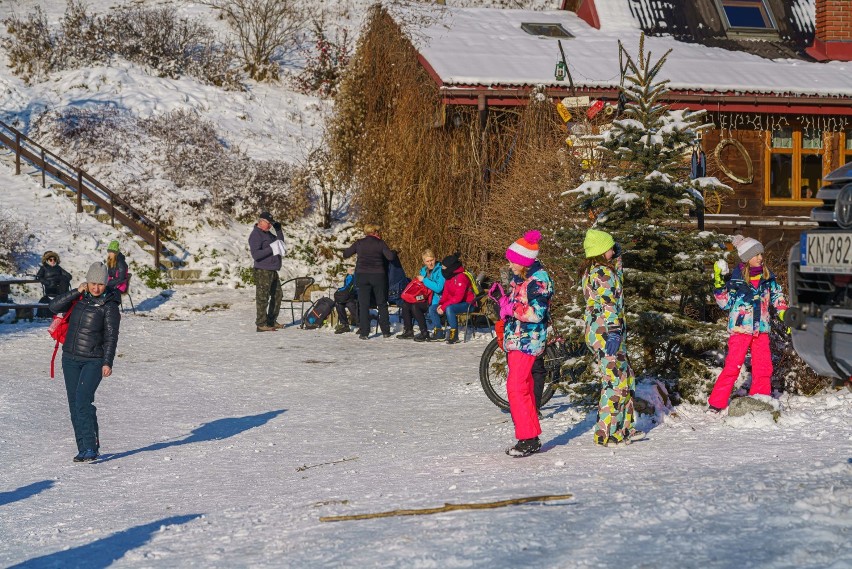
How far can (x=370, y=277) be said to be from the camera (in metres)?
16.8

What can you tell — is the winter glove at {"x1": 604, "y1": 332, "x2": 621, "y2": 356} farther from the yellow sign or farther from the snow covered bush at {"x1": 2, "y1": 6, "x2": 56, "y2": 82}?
the snow covered bush at {"x1": 2, "y1": 6, "x2": 56, "y2": 82}

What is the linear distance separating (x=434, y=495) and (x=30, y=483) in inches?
135

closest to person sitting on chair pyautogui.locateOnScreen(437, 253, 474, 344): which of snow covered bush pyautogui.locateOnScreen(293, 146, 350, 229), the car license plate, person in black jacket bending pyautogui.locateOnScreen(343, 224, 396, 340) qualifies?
person in black jacket bending pyautogui.locateOnScreen(343, 224, 396, 340)

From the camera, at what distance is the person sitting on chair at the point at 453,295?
16.1m

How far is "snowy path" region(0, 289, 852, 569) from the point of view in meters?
5.71

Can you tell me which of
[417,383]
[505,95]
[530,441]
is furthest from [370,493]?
[505,95]

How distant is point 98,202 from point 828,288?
20.3 metres

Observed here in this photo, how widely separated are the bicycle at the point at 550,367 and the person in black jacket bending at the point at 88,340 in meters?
3.38

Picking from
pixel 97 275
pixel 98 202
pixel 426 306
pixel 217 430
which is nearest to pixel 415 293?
pixel 426 306

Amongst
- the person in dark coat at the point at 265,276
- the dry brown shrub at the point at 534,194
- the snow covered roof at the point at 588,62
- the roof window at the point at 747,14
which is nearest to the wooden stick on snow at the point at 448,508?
the dry brown shrub at the point at 534,194

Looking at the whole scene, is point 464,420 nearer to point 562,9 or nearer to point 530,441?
point 530,441

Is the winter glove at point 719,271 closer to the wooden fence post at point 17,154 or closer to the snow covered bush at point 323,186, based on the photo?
the snow covered bush at point 323,186

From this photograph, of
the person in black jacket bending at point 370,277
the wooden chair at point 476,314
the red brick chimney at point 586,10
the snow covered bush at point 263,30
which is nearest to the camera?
the wooden chair at point 476,314

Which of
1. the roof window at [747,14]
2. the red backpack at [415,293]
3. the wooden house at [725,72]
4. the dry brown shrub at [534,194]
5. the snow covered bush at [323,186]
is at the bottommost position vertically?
the red backpack at [415,293]
